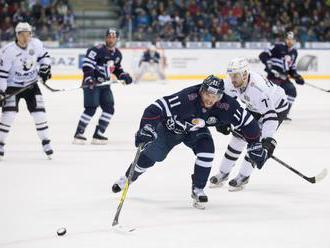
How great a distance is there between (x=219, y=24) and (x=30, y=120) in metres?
8.80

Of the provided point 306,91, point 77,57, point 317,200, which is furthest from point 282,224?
point 77,57

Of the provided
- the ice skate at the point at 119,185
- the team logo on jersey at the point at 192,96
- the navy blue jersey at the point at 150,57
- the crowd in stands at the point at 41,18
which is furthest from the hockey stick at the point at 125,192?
the crowd in stands at the point at 41,18

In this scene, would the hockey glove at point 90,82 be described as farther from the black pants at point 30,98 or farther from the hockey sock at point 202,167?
the hockey sock at point 202,167

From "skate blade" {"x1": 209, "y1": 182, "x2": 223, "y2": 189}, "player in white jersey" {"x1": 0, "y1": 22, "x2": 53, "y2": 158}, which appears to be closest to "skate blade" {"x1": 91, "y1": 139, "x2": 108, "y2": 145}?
"player in white jersey" {"x1": 0, "y1": 22, "x2": 53, "y2": 158}

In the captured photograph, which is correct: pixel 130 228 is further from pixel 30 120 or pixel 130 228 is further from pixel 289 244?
pixel 30 120

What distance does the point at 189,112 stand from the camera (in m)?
4.36

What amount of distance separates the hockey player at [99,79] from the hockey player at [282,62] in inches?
88.2

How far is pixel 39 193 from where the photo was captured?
5.02 meters

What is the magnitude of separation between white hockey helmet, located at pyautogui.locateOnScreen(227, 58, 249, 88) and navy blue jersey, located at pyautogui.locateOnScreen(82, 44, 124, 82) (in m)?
2.77

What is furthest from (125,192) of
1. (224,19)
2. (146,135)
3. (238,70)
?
(224,19)

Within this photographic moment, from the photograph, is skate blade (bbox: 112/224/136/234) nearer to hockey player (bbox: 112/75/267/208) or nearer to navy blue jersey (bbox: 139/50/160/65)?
hockey player (bbox: 112/75/267/208)

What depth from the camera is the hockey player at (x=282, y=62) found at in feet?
29.6

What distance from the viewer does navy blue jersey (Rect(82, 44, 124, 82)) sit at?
7.37 m

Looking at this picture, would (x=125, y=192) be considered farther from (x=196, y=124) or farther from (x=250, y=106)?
(x=250, y=106)
